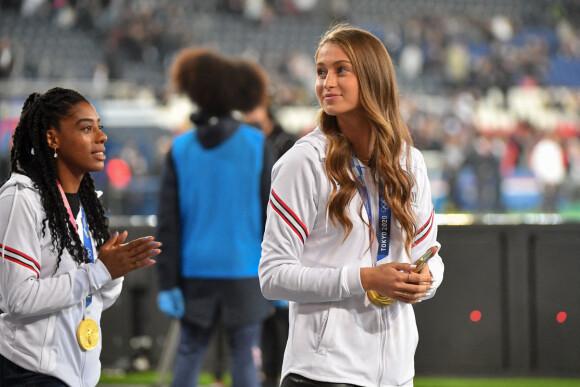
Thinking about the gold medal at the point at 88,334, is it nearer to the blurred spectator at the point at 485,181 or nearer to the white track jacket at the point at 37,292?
the white track jacket at the point at 37,292

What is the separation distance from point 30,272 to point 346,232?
2.70 ft

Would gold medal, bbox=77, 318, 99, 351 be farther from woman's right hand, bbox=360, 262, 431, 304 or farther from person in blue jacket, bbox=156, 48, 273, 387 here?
person in blue jacket, bbox=156, 48, 273, 387

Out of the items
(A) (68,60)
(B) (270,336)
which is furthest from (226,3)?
(B) (270,336)

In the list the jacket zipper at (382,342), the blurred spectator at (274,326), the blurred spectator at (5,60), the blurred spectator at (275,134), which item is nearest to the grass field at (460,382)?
the blurred spectator at (274,326)

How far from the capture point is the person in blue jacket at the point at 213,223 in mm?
3537

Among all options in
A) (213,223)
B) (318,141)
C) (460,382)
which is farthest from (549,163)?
(318,141)

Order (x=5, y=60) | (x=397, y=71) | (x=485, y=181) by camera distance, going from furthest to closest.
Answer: (x=397, y=71) → (x=5, y=60) → (x=485, y=181)

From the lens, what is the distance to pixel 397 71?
70.6ft

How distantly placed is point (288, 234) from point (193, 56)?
198 cm

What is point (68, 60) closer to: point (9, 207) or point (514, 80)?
point (514, 80)

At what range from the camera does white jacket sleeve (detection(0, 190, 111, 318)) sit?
2010mm

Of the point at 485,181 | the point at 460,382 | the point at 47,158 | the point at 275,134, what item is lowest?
the point at 460,382

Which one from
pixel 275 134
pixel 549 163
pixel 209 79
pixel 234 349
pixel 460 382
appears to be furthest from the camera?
pixel 549 163

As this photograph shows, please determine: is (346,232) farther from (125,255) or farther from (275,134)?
(275,134)
